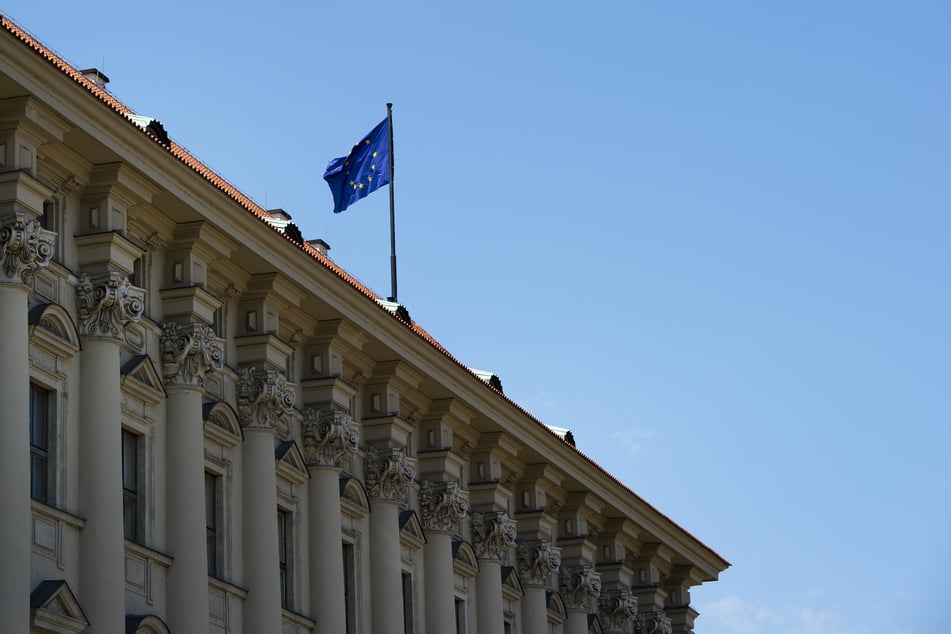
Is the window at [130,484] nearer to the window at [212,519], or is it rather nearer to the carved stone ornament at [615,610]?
the window at [212,519]

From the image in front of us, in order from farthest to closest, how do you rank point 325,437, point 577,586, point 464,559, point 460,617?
point 577,586
point 464,559
point 460,617
point 325,437

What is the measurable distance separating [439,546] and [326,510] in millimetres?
5952

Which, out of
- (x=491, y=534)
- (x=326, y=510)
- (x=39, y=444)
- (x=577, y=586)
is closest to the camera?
(x=39, y=444)

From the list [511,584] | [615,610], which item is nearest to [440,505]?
[511,584]

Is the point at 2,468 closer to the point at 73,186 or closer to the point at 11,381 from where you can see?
the point at 11,381

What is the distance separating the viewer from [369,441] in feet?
143

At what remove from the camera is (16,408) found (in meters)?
30.4

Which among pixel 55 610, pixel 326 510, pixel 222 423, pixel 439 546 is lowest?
pixel 55 610

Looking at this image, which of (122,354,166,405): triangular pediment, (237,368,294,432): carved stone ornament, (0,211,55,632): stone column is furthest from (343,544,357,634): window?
(0,211,55,632): stone column

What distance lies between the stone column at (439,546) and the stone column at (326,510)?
439 cm

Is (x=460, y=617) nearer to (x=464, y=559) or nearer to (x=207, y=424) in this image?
(x=464, y=559)

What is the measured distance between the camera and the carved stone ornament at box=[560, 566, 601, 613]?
54375mm

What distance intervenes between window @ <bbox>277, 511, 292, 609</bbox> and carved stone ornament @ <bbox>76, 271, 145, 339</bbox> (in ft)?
23.1

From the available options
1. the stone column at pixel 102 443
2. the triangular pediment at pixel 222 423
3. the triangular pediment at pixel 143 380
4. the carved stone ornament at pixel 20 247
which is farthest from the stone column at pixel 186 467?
the carved stone ornament at pixel 20 247
